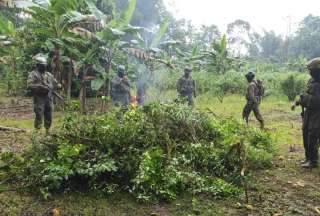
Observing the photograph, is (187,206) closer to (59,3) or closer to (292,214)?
(292,214)

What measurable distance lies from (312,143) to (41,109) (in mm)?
5495

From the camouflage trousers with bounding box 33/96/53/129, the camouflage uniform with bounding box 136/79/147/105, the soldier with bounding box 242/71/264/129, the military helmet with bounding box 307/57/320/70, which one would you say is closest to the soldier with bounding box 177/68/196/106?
the camouflage uniform with bounding box 136/79/147/105

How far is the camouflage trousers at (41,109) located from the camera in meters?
8.50

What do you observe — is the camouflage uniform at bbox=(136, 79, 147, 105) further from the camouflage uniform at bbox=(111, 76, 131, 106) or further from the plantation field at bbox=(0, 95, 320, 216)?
the plantation field at bbox=(0, 95, 320, 216)

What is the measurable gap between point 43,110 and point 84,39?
182 inches

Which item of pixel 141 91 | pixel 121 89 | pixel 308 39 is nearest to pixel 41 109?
pixel 121 89

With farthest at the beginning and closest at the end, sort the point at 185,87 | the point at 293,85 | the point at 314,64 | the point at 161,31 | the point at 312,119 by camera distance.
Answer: the point at 293,85 → the point at 161,31 → the point at 185,87 → the point at 312,119 → the point at 314,64

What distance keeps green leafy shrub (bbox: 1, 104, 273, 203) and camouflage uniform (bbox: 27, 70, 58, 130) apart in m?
2.38

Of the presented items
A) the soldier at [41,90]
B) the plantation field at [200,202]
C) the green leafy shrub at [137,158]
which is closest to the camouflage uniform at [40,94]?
the soldier at [41,90]

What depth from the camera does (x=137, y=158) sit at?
218 inches

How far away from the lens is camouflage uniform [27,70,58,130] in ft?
27.5

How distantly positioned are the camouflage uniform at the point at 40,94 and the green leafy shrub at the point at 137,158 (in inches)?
93.8

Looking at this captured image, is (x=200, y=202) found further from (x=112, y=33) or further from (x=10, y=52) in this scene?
(x=10, y=52)

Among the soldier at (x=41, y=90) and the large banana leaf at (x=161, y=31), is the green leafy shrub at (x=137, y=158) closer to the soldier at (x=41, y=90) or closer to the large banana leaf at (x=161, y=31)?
the soldier at (x=41, y=90)
